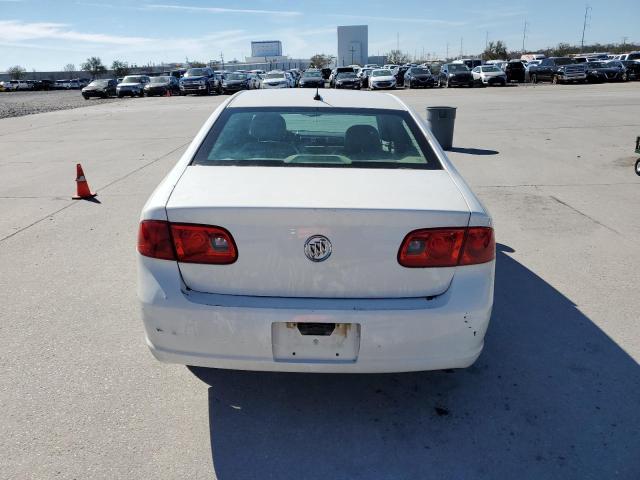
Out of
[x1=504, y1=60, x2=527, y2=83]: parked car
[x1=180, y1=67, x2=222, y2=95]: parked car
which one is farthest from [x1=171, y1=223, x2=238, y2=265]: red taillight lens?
[x1=504, y1=60, x2=527, y2=83]: parked car

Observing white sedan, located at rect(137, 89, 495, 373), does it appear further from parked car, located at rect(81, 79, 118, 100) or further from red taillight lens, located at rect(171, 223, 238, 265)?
parked car, located at rect(81, 79, 118, 100)

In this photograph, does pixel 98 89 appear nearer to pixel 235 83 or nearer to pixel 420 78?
pixel 235 83

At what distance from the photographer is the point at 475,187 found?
26.0ft

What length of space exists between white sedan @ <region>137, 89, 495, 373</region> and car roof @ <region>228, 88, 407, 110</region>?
1.25 meters

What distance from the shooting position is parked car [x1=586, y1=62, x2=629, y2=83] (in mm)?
35062

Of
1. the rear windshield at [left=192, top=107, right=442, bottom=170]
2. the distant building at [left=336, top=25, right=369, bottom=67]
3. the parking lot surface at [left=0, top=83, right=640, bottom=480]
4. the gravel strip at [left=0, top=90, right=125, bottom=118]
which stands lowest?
the parking lot surface at [left=0, top=83, right=640, bottom=480]

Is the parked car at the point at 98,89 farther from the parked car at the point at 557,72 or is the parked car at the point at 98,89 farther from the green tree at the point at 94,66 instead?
the green tree at the point at 94,66

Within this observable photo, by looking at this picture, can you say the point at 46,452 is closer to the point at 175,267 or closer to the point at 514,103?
the point at 175,267

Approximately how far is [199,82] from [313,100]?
32993 millimetres

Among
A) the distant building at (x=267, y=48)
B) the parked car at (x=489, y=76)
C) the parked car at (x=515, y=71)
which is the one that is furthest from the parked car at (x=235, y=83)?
the distant building at (x=267, y=48)

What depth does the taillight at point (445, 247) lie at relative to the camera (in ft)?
7.95

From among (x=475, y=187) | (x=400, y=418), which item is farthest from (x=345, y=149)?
(x=475, y=187)

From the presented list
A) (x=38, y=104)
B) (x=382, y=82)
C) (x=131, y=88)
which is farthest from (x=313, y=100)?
(x=131, y=88)

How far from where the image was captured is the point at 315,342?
2439 millimetres
